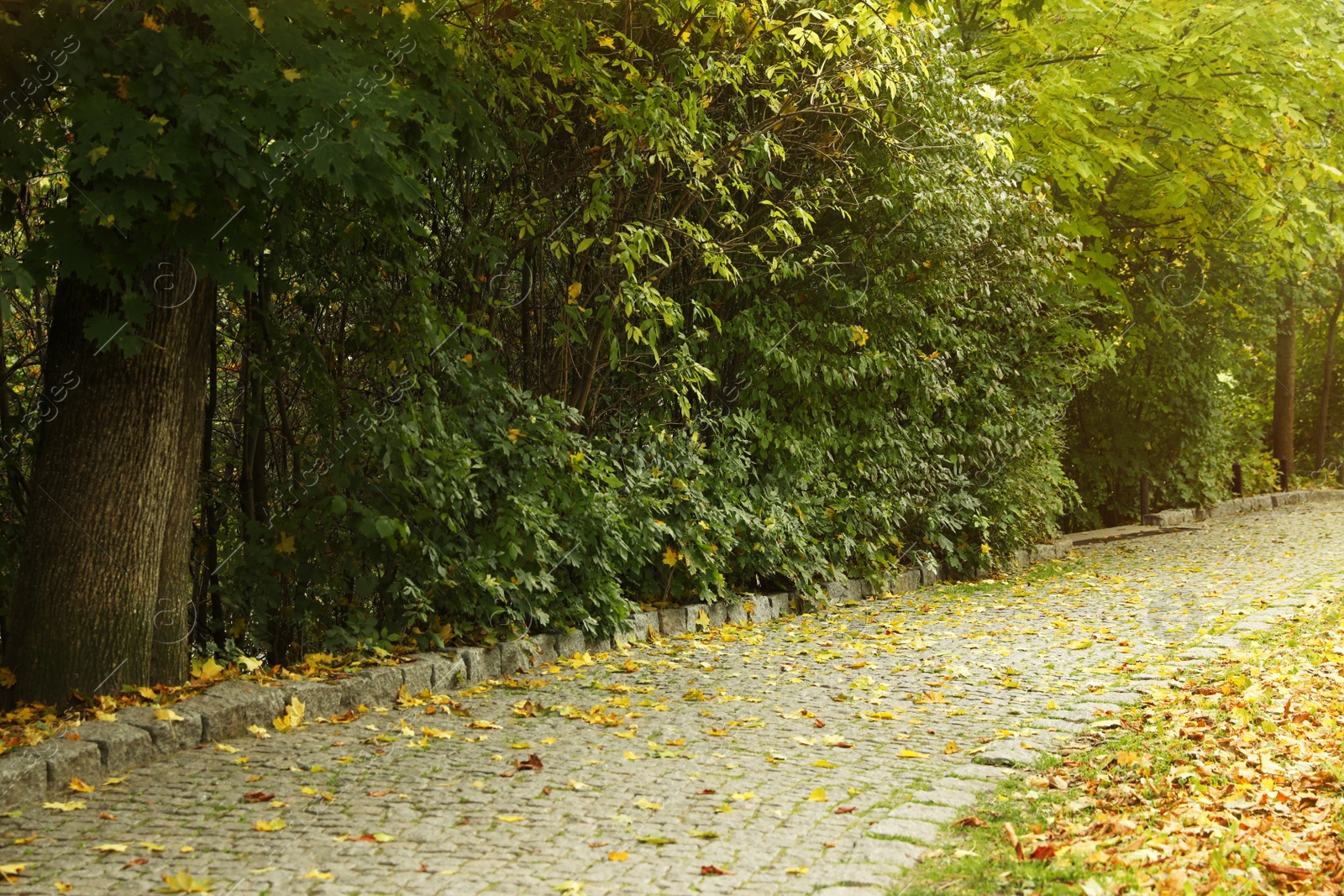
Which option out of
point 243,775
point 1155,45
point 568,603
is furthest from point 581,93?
point 1155,45

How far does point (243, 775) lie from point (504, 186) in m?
5.07

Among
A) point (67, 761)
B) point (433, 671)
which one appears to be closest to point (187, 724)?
point (67, 761)

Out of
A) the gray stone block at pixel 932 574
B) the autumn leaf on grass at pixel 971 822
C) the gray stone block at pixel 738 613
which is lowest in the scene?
the autumn leaf on grass at pixel 971 822

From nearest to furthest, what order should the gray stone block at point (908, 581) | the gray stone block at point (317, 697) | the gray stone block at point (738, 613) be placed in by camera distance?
the gray stone block at point (317, 697), the gray stone block at point (738, 613), the gray stone block at point (908, 581)

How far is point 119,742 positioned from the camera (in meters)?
5.05

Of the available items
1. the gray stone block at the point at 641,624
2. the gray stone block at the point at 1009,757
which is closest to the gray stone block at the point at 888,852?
the gray stone block at the point at 1009,757

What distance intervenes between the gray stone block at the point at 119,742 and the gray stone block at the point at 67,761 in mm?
43

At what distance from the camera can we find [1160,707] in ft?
20.5

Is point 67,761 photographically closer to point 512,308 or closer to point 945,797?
point 945,797

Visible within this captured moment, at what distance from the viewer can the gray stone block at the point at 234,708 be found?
556cm

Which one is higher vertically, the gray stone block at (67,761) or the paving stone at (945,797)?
the gray stone block at (67,761)

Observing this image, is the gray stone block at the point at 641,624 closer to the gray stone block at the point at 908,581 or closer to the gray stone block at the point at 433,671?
the gray stone block at the point at 433,671

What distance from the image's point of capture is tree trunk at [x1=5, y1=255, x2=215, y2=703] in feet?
18.7

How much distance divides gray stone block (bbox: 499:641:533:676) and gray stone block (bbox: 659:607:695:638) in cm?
170
